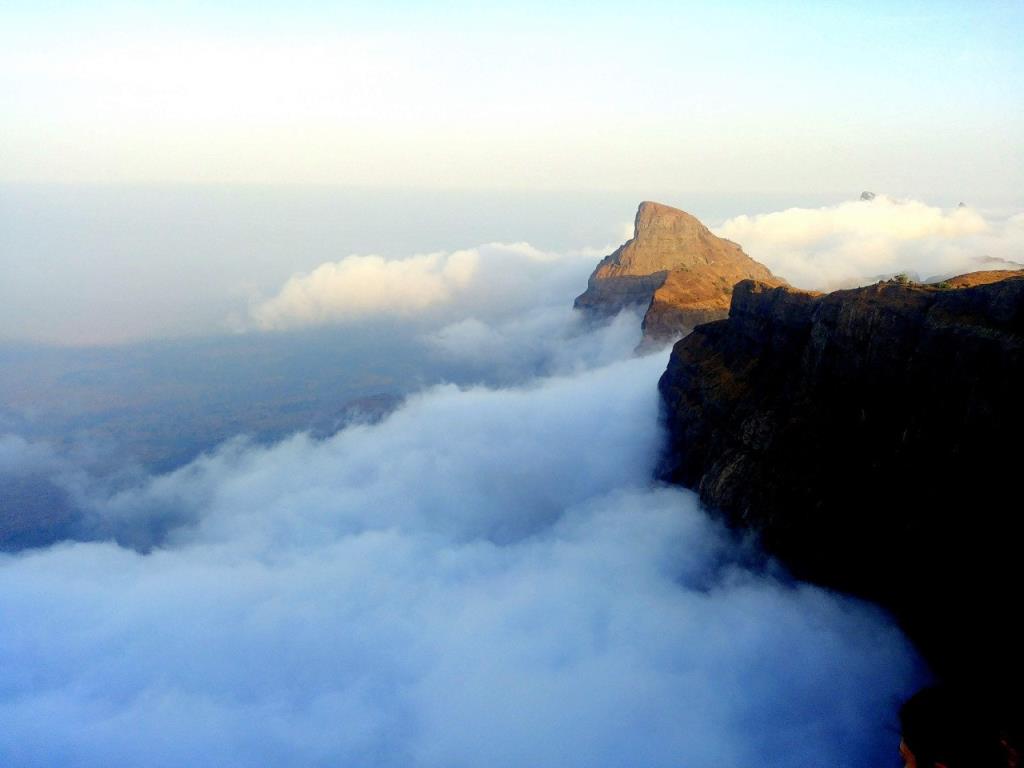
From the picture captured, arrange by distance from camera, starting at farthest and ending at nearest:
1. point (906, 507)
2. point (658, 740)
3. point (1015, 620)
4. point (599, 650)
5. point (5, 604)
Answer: point (5, 604), point (599, 650), point (658, 740), point (906, 507), point (1015, 620)

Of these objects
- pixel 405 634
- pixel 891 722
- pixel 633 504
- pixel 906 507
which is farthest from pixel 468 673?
pixel 906 507

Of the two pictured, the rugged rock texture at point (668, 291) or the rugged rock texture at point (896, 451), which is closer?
the rugged rock texture at point (896, 451)

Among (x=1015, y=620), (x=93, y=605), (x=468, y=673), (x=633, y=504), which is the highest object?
(x=1015, y=620)

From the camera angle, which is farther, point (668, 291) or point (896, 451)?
point (668, 291)

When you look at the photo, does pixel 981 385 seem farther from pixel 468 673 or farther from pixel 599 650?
pixel 468 673

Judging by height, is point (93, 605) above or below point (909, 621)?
below

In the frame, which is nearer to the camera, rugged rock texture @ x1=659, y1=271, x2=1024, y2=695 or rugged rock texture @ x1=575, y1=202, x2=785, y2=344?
rugged rock texture @ x1=659, y1=271, x2=1024, y2=695

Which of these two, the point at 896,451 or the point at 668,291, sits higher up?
the point at 896,451

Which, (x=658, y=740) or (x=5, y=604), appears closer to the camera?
(x=658, y=740)
